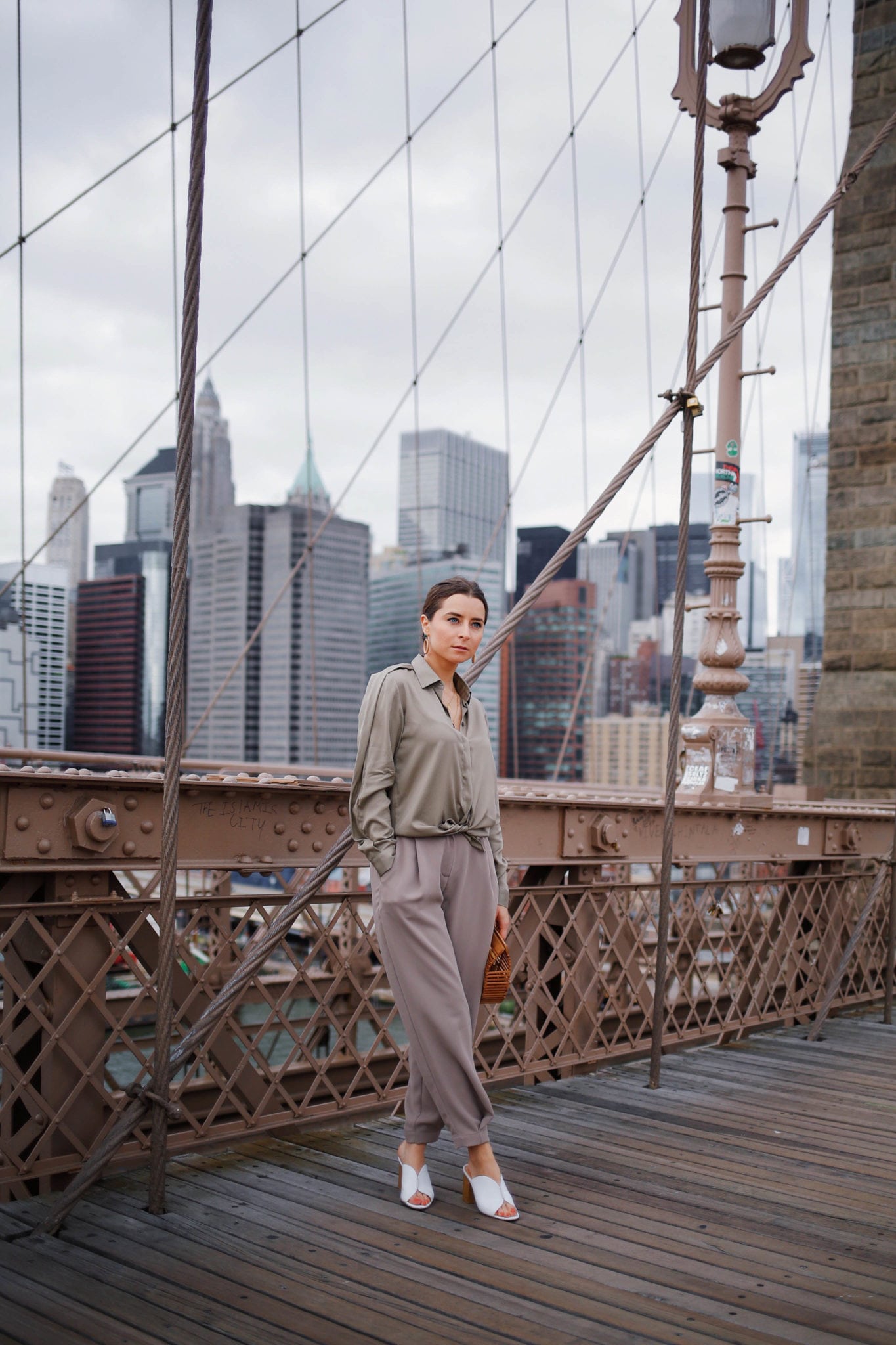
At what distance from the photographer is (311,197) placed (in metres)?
37.4

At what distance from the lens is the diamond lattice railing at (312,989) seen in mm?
2824

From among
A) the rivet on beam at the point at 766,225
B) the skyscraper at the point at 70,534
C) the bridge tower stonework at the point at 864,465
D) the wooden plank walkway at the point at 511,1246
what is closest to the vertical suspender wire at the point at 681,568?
the wooden plank walkway at the point at 511,1246

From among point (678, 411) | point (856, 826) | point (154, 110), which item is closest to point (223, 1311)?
point (678, 411)

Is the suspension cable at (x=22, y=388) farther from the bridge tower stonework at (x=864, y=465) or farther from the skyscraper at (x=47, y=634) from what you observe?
the bridge tower stonework at (x=864, y=465)

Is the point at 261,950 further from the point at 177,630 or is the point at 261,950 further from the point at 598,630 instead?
the point at 598,630

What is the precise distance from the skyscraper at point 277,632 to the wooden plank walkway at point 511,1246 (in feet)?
116

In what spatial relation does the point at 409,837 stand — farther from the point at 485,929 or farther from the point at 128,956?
the point at 128,956

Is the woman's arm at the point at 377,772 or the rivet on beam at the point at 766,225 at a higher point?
the rivet on beam at the point at 766,225

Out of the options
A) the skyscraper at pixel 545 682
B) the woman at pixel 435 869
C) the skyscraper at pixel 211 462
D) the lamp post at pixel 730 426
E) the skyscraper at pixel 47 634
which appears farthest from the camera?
the skyscraper at pixel 211 462

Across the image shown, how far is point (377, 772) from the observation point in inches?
109

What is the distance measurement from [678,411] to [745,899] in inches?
86.9

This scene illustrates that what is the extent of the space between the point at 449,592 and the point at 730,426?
370 cm

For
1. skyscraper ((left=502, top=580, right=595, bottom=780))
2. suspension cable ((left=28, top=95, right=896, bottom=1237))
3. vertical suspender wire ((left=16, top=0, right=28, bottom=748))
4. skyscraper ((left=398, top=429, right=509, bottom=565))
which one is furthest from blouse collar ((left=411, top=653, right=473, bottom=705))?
skyscraper ((left=502, top=580, right=595, bottom=780))

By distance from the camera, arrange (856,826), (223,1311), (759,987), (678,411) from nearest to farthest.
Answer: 1. (223,1311)
2. (678,411)
3. (759,987)
4. (856,826)
